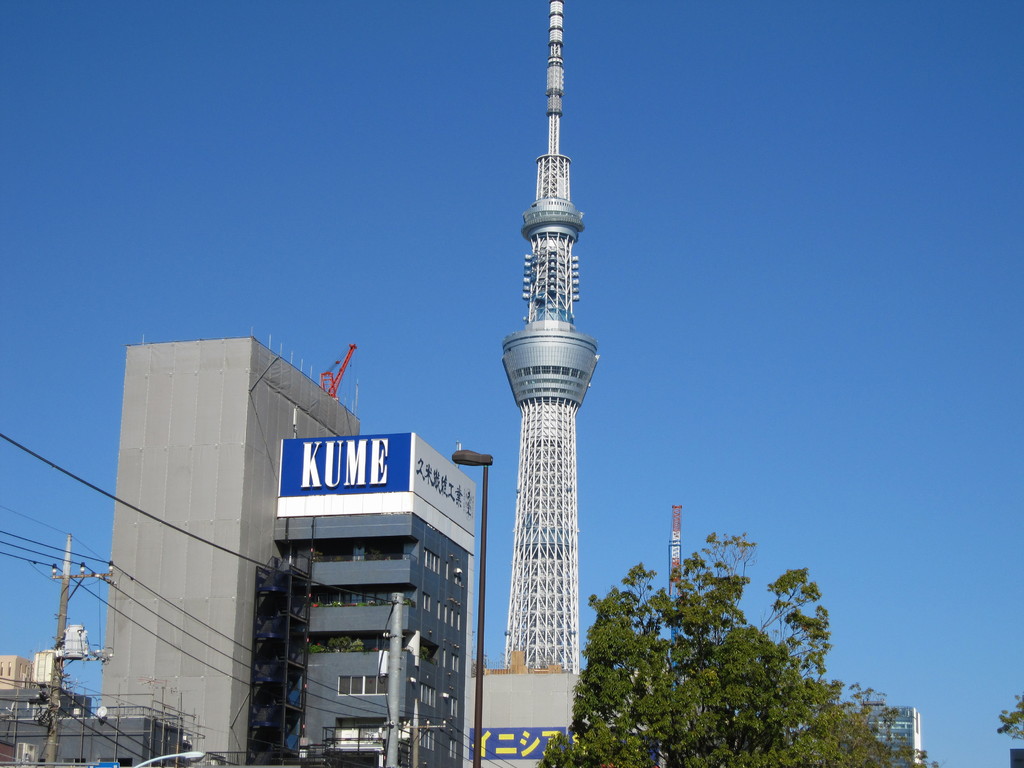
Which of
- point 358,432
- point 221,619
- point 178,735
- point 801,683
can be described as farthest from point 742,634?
point 358,432

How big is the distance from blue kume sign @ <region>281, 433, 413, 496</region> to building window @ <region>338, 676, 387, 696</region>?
11.6m

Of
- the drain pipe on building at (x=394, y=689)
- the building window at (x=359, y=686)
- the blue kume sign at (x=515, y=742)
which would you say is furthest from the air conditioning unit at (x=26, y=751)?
the blue kume sign at (x=515, y=742)

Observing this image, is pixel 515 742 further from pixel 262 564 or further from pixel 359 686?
pixel 262 564

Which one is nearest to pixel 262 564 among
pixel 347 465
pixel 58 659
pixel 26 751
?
pixel 347 465

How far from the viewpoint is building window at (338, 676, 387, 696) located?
89250 mm

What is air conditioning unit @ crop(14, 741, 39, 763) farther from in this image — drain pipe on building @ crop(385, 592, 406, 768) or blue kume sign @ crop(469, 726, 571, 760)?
blue kume sign @ crop(469, 726, 571, 760)

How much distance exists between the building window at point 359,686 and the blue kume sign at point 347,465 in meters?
11.6

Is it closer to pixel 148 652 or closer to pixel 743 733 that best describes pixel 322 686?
pixel 148 652

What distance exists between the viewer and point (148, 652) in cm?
8575

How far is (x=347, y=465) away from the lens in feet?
307

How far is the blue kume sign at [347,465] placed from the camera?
9306cm

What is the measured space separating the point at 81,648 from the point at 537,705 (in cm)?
9047

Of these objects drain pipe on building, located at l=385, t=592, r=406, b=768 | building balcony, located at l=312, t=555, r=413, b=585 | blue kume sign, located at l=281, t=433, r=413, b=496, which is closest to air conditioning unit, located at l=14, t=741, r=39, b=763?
building balcony, located at l=312, t=555, r=413, b=585

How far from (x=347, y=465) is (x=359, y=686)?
45.2 ft
